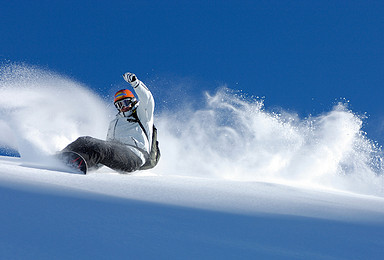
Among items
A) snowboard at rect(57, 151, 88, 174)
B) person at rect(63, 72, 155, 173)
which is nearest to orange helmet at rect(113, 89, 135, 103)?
person at rect(63, 72, 155, 173)

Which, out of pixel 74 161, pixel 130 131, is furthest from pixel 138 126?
pixel 74 161

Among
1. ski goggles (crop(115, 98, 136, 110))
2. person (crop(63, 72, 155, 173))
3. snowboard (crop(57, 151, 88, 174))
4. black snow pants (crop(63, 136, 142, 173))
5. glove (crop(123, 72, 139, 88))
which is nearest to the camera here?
snowboard (crop(57, 151, 88, 174))

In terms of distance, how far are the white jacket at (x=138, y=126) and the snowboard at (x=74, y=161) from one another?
104cm

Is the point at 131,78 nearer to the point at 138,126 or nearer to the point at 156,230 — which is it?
the point at 138,126

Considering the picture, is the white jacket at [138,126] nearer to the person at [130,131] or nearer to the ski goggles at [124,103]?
the person at [130,131]

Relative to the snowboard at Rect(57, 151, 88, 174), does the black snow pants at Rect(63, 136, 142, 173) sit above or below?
above

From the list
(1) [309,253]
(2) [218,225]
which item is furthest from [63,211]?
(1) [309,253]

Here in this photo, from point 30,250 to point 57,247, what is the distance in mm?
101

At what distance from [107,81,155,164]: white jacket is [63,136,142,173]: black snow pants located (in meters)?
0.20

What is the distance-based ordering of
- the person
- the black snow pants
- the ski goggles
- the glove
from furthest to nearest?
1. the ski goggles
2. the glove
3. the person
4. the black snow pants

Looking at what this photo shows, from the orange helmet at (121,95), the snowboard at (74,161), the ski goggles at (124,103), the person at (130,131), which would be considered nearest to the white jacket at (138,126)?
the person at (130,131)

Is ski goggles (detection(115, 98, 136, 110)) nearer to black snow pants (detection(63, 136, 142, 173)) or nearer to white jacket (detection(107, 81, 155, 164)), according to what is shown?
white jacket (detection(107, 81, 155, 164))

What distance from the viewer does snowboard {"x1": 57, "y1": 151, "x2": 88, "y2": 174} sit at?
461 cm

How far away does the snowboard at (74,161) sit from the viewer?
181 inches
